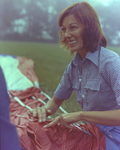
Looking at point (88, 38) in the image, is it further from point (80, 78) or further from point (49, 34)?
point (49, 34)

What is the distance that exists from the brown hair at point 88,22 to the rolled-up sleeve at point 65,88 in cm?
24

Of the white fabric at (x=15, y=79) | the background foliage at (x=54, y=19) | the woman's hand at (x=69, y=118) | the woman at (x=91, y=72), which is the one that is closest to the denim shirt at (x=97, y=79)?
the woman at (x=91, y=72)

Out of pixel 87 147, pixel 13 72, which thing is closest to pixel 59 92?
pixel 87 147

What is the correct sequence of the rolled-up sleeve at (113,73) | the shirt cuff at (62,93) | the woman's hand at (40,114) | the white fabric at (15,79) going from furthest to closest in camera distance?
1. the white fabric at (15,79)
2. the shirt cuff at (62,93)
3. the woman's hand at (40,114)
4. the rolled-up sleeve at (113,73)

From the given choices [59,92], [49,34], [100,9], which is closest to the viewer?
[59,92]

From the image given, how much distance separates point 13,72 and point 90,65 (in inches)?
87.1

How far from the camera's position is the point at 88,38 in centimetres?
110

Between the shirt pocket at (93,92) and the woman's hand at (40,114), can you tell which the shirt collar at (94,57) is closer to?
the shirt pocket at (93,92)

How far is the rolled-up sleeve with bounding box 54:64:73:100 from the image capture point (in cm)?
127

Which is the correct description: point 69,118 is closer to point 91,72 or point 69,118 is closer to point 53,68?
point 91,72

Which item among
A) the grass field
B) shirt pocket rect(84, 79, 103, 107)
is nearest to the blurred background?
the grass field

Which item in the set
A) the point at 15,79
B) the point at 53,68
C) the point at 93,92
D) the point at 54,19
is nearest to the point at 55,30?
the point at 54,19

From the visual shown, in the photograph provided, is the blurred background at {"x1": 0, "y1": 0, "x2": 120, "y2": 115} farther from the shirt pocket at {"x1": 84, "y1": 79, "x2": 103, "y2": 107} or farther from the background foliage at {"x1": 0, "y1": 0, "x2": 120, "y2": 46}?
the shirt pocket at {"x1": 84, "y1": 79, "x2": 103, "y2": 107}

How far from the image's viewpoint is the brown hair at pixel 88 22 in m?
1.06
